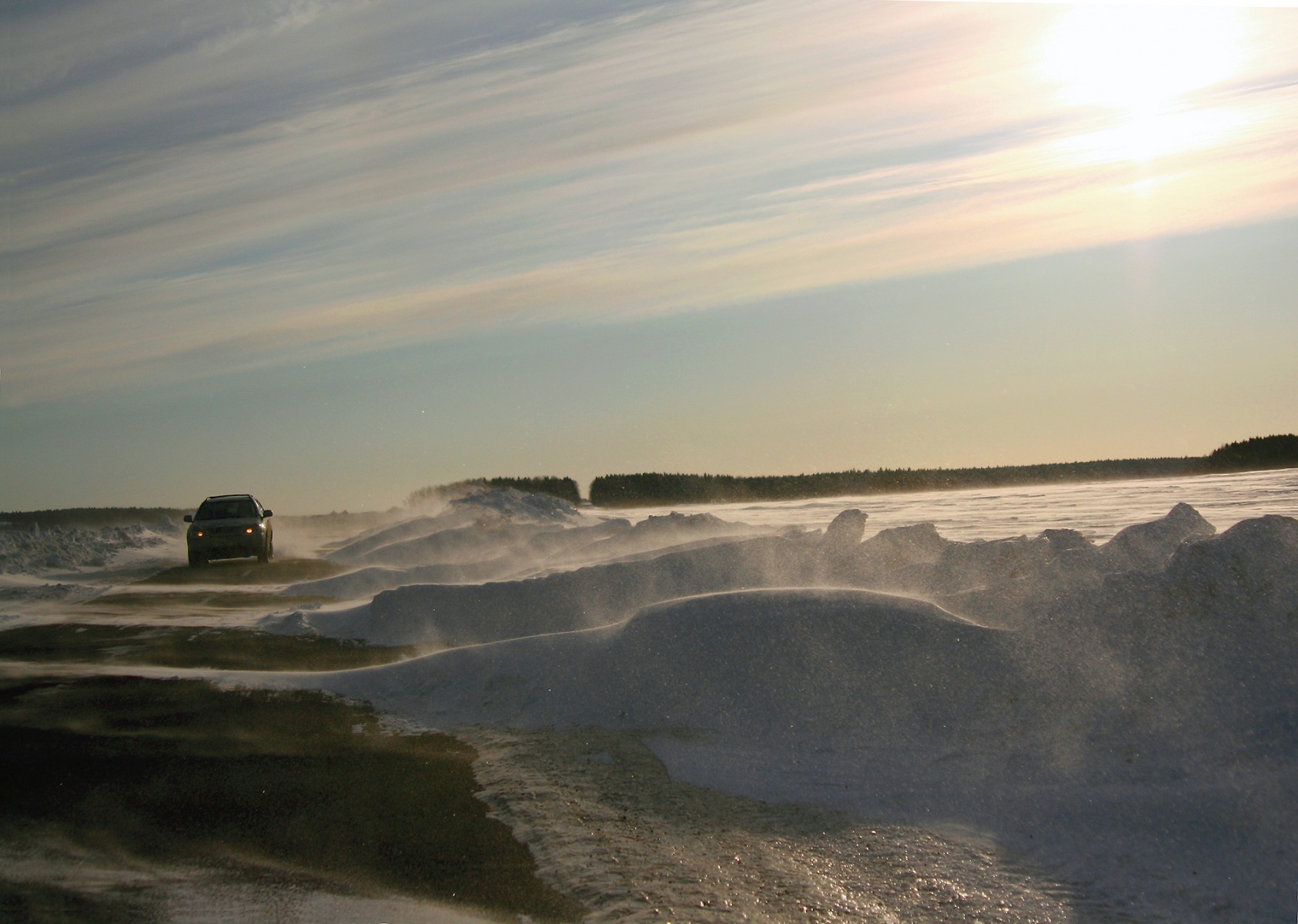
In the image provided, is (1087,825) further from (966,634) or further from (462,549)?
(462,549)

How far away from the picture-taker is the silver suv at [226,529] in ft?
77.9

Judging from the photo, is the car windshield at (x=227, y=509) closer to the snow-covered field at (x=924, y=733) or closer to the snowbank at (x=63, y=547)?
the snowbank at (x=63, y=547)

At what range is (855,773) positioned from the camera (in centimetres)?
655

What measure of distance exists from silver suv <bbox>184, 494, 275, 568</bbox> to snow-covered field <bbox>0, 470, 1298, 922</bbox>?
1491 centimetres

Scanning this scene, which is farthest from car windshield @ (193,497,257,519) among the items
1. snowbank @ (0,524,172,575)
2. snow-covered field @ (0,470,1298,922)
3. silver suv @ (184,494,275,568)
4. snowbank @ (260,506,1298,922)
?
snowbank @ (260,506,1298,922)

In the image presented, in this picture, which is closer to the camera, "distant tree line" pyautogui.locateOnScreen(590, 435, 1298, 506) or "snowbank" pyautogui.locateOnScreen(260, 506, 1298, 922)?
"snowbank" pyautogui.locateOnScreen(260, 506, 1298, 922)

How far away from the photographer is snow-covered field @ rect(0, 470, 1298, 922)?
5066mm

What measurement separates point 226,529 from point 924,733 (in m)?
20.7

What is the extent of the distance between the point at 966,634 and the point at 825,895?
330 cm

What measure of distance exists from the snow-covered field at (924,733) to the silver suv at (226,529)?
1491 centimetres

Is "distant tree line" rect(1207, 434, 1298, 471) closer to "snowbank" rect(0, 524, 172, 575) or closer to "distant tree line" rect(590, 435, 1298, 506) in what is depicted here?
"distant tree line" rect(590, 435, 1298, 506)

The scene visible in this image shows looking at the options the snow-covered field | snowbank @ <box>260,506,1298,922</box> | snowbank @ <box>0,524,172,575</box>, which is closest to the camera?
the snow-covered field

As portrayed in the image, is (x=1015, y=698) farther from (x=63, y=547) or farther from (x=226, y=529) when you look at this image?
(x=63, y=547)

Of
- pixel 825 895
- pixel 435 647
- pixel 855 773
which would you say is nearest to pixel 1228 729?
pixel 855 773
